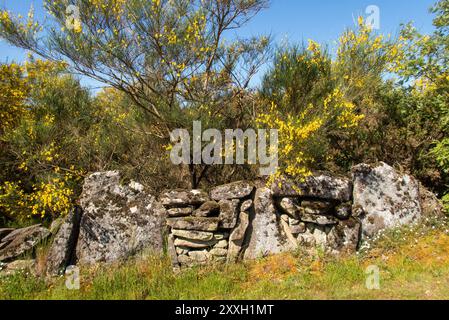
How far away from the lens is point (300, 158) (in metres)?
5.08

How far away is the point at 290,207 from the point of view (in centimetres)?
529

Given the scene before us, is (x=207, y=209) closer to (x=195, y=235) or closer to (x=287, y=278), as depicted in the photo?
(x=195, y=235)

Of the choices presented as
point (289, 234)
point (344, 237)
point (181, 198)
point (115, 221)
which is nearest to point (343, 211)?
point (344, 237)

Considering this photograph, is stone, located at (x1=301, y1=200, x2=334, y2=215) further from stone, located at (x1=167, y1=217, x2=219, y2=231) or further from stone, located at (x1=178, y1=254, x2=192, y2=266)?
stone, located at (x1=178, y1=254, x2=192, y2=266)

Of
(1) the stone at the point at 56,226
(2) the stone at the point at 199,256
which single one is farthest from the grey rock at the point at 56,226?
(2) the stone at the point at 199,256

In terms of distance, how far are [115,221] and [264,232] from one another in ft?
7.61

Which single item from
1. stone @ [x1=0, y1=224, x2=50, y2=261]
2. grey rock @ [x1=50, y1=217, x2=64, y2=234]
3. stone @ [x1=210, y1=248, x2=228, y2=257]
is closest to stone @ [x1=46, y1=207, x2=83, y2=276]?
grey rock @ [x1=50, y1=217, x2=64, y2=234]

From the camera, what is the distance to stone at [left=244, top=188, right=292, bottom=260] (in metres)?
5.24

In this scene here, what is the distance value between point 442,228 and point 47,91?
322 inches

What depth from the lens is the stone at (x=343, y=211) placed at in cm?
538

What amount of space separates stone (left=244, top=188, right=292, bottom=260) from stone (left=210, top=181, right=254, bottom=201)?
20 cm
